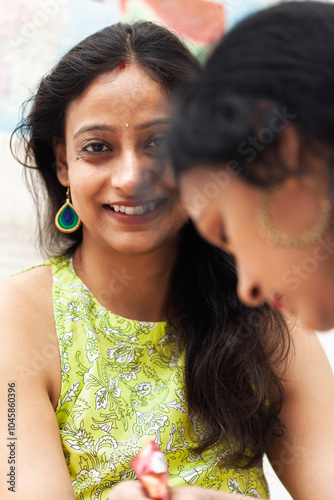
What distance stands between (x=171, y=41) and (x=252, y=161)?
32.4 inches

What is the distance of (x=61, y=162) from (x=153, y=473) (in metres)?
0.81

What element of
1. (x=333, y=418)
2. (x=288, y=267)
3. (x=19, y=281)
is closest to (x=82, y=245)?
(x=19, y=281)

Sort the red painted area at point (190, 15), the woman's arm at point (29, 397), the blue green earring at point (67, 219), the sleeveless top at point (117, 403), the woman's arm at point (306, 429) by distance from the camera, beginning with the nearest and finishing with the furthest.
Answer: the woman's arm at point (29, 397), the sleeveless top at point (117, 403), the woman's arm at point (306, 429), the blue green earring at point (67, 219), the red painted area at point (190, 15)

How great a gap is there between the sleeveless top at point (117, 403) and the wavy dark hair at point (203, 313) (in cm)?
4

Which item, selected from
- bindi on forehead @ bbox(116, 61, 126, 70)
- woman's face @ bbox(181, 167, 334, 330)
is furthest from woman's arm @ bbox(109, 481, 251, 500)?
bindi on forehead @ bbox(116, 61, 126, 70)

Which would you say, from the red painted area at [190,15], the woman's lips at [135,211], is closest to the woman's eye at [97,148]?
the woman's lips at [135,211]

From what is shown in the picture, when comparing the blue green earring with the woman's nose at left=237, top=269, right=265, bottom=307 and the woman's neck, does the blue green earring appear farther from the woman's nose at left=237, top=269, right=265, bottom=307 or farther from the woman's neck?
the woman's nose at left=237, top=269, right=265, bottom=307

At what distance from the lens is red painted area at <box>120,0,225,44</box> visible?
2.23 m

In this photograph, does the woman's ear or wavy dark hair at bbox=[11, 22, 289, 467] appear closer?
wavy dark hair at bbox=[11, 22, 289, 467]

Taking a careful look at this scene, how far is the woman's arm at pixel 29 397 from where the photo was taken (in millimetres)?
1126

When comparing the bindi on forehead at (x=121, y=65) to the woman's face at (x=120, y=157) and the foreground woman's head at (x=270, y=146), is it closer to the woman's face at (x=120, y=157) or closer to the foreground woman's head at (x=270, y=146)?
the woman's face at (x=120, y=157)

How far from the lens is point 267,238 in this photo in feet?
2.28

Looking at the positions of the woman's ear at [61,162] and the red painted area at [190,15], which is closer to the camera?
the woman's ear at [61,162]

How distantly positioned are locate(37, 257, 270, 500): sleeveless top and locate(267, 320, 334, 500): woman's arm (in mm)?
73
